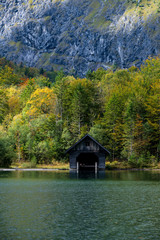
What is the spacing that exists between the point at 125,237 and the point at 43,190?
2038cm

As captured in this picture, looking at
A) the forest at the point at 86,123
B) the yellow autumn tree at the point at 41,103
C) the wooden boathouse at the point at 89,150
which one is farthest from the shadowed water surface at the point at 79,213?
the yellow autumn tree at the point at 41,103

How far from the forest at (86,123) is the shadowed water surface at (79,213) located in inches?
1476

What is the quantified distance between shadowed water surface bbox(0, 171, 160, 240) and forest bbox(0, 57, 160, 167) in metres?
37.5

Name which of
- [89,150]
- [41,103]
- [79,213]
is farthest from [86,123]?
[79,213]

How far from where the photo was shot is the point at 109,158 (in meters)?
83.1

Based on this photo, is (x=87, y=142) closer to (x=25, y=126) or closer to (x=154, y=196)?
(x=25, y=126)

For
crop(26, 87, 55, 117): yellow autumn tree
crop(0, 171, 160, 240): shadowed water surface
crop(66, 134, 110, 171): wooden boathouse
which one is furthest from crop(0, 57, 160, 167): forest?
crop(0, 171, 160, 240): shadowed water surface

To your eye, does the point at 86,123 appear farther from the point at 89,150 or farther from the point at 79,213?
the point at 79,213

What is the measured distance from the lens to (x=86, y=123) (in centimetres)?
8938

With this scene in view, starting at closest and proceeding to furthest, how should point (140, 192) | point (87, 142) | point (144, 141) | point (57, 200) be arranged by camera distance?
point (57, 200), point (140, 192), point (87, 142), point (144, 141)

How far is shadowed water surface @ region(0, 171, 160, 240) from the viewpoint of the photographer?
19844mm

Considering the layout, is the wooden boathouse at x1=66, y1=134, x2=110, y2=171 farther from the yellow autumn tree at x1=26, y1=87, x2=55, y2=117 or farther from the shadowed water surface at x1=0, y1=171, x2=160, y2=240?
the shadowed water surface at x1=0, y1=171, x2=160, y2=240

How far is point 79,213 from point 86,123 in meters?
64.1

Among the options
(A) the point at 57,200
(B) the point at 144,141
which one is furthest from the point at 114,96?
(A) the point at 57,200
